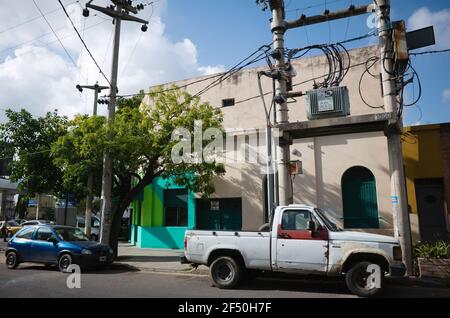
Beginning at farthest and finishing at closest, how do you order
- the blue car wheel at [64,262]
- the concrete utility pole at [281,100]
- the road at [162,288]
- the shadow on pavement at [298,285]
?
the blue car wheel at [64,262], the concrete utility pole at [281,100], the shadow on pavement at [298,285], the road at [162,288]

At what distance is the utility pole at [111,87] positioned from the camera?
13852 mm

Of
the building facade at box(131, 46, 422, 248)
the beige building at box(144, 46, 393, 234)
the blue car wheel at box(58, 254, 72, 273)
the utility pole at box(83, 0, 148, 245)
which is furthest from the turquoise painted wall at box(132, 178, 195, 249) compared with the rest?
the blue car wheel at box(58, 254, 72, 273)

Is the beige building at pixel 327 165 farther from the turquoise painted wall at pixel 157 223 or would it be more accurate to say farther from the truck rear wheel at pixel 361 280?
the truck rear wheel at pixel 361 280

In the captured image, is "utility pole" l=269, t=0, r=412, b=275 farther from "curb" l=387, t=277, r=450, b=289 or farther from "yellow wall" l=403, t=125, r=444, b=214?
"yellow wall" l=403, t=125, r=444, b=214

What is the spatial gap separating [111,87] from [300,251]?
10394mm

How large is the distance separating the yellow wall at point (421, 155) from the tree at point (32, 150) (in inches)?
744

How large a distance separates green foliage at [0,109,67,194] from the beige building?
10723 millimetres

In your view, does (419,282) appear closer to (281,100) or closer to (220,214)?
(281,100)

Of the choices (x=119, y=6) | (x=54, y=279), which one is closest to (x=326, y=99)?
(x=54, y=279)

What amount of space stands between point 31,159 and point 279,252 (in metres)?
19.0

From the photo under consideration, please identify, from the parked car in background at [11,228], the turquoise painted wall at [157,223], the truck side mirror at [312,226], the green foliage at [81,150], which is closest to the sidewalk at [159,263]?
the turquoise painted wall at [157,223]

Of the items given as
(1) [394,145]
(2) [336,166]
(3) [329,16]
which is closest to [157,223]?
(2) [336,166]

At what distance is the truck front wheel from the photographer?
8633 millimetres
